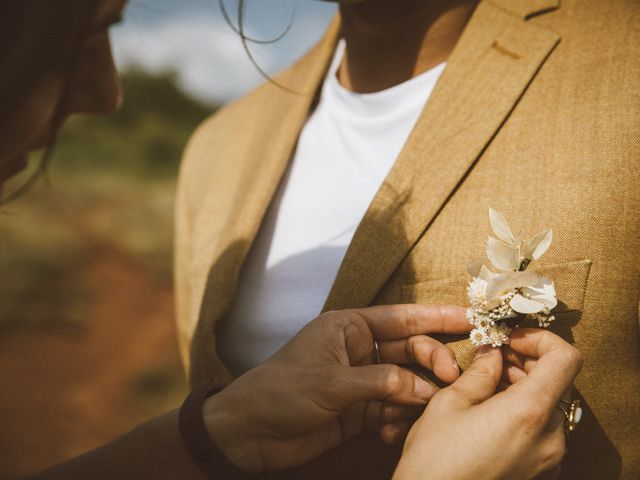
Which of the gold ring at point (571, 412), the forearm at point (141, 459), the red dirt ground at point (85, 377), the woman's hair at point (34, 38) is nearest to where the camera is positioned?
the woman's hair at point (34, 38)

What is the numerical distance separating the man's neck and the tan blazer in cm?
10

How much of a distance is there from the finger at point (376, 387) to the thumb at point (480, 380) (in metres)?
0.10

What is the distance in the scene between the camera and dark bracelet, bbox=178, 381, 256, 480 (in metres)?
1.57

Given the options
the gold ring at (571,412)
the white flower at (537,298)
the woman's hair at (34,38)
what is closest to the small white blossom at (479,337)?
the white flower at (537,298)

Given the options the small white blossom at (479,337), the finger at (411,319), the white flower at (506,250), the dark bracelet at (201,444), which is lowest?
the dark bracelet at (201,444)

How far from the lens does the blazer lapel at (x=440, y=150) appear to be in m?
1.52

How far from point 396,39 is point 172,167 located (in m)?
10.4

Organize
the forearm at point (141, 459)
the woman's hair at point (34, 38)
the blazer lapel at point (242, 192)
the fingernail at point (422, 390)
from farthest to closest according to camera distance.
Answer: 1. the blazer lapel at point (242, 192)
2. the forearm at point (141, 459)
3. the fingernail at point (422, 390)
4. the woman's hair at point (34, 38)

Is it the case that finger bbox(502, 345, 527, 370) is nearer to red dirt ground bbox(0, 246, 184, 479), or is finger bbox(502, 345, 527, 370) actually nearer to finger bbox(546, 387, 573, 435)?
finger bbox(546, 387, 573, 435)

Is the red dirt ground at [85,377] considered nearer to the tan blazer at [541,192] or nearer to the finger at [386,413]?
the tan blazer at [541,192]

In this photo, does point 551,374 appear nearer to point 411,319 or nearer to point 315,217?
point 411,319

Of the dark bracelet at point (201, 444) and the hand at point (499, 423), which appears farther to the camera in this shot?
the dark bracelet at point (201, 444)

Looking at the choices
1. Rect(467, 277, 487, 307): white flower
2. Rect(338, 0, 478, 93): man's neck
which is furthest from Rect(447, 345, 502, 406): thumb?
Rect(338, 0, 478, 93): man's neck

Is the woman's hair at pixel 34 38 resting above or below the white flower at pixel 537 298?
above
